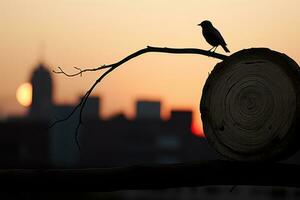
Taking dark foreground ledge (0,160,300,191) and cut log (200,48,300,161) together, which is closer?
dark foreground ledge (0,160,300,191)

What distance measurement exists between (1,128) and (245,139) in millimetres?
190033

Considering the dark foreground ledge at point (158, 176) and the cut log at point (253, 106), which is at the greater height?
the cut log at point (253, 106)

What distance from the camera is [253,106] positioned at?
5020 millimetres

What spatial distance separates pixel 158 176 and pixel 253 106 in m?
0.69

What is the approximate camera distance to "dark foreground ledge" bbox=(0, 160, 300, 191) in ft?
15.5

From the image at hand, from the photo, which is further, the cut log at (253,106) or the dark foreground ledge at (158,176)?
the cut log at (253,106)

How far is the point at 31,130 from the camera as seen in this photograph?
195 meters

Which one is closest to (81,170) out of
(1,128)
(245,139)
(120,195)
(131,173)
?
(131,173)

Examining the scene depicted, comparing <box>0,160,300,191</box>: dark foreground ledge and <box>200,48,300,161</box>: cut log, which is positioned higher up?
<box>200,48,300,161</box>: cut log

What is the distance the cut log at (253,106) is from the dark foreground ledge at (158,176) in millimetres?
134

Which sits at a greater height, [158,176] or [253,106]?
[253,106]

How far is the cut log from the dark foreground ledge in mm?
134

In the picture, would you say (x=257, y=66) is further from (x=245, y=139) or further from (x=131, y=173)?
(x=131, y=173)

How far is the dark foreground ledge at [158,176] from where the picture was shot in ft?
15.5
